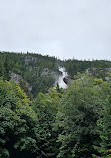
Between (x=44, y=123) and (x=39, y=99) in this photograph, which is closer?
(x=44, y=123)

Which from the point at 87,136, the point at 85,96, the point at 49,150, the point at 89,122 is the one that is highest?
the point at 85,96

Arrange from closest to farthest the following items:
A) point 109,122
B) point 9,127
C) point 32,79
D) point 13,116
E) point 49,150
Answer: point 109,122, point 9,127, point 13,116, point 49,150, point 32,79

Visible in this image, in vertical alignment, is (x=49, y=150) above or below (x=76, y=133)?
below

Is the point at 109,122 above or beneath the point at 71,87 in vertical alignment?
beneath

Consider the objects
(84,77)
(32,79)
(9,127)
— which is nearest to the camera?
(9,127)

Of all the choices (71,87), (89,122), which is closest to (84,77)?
(71,87)

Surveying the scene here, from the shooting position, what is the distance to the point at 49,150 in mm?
22062

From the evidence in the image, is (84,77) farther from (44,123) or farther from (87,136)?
(44,123)

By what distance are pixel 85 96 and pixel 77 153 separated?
4931 mm

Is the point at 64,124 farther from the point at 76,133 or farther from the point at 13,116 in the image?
the point at 13,116

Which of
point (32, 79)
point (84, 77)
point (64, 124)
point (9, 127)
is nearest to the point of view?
point (9, 127)

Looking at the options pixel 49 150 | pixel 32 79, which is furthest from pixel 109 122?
pixel 32 79

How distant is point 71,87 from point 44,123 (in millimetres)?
7739

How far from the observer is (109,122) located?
43.3 feet
